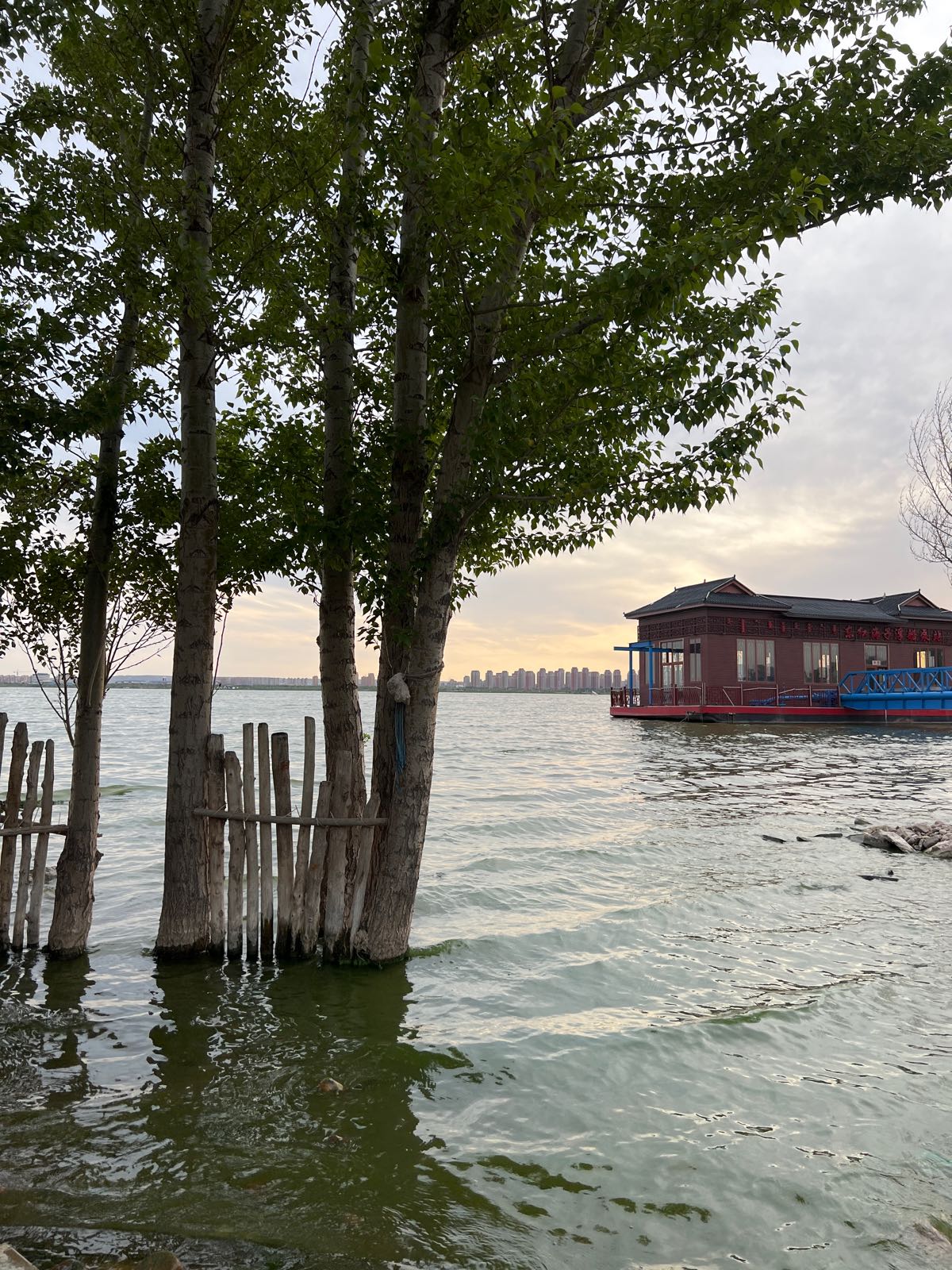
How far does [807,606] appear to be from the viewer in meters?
56.6

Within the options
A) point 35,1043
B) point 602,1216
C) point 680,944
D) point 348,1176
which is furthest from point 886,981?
point 35,1043

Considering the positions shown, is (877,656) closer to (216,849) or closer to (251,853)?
(251,853)

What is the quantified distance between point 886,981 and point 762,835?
780 cm

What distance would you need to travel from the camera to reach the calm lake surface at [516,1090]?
3674 millimetres

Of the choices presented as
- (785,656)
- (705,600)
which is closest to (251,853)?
(705,600)

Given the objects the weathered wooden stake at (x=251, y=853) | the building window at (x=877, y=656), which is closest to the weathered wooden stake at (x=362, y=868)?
the weathered wooden stake at (x=251, y=853)

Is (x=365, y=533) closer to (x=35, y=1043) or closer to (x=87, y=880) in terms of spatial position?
(x=87, y=880)

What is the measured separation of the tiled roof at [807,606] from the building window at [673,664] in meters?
2.29

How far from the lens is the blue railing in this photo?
49.6m

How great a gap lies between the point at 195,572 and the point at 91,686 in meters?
1.61

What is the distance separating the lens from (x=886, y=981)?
7.22 meters

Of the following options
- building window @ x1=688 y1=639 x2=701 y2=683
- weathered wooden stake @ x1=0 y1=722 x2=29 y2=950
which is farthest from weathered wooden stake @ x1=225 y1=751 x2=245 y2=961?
building window @ x1=688 y1=639 x2=701 y2=683

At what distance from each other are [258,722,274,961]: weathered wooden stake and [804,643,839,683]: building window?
53016 millimetres

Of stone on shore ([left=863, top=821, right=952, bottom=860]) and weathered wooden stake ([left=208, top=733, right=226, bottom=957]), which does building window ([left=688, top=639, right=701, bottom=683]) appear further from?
weathered wooden stake ([left=208, top=733, right=226, bottom=957])
